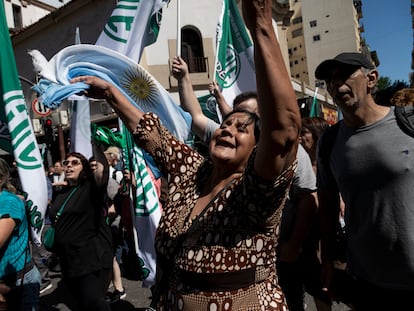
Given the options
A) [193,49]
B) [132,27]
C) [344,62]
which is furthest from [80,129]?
[193,49]

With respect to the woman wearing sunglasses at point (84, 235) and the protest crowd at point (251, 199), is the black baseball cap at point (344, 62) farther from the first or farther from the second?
the woman wearing sunglasses at point (84, 235)

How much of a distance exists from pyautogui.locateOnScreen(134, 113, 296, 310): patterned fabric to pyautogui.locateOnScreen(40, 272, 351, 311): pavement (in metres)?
2.75

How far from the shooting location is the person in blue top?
2385 millimetres

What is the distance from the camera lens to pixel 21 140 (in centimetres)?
268

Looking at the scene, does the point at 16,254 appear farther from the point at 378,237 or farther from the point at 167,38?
the point at 167,38

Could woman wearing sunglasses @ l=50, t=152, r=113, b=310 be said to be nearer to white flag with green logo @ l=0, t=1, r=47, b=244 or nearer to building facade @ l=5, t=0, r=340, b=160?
white flag with green logo @ l=0, t=1, r=47, b=244

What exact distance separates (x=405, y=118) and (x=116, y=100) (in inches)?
56.7

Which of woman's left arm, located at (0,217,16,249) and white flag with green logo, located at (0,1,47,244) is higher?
white flag with green logo, located at (0,1,47,244)

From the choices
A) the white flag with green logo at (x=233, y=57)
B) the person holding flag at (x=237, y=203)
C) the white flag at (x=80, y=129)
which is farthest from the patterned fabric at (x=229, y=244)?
the white flag with green logo at (x=233, y=57)

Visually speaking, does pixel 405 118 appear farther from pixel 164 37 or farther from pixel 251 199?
pixel 164 37

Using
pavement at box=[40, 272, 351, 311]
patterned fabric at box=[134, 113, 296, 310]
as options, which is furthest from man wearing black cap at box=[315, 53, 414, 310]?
pavement at box=[40, 272, 351, 311]

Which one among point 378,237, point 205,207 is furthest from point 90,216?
point 378,237

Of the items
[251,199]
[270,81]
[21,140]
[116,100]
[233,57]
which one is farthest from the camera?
[233,57]

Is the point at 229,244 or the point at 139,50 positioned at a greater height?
the point at 139,50
